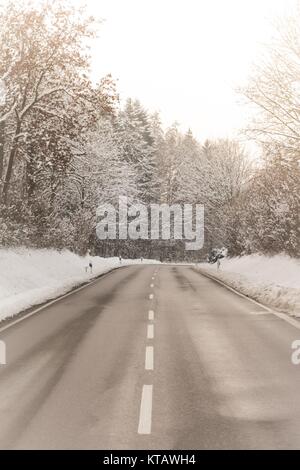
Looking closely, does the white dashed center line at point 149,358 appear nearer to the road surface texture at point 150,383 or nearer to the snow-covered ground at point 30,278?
the road surface texture at point 150,383

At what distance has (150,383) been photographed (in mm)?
7445

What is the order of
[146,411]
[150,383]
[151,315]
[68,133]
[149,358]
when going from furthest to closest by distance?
[68,133] → [151,315] → [149,358] → [150,383] → [146,411]

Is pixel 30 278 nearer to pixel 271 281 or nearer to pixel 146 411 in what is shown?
pixel 271 281

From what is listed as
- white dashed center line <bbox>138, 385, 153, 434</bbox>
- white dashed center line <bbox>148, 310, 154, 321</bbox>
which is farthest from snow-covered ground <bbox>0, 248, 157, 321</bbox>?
white dashed center line <bbox>138, 385, 153, 434</bbox>

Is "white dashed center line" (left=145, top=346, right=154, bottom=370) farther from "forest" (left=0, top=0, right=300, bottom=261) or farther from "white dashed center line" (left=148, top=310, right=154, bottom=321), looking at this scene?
"forest" (left=0, top=0, right=300, bottom=261)

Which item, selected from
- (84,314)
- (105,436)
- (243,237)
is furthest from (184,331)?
(243,237)

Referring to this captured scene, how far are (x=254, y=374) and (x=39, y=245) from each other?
23826 mm

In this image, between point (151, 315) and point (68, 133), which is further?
point (68, 133)

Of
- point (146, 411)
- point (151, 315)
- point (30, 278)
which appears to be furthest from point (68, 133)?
point (146, 411)

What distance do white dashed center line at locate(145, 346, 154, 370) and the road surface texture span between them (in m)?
0.02

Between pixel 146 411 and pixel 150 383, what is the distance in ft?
4.27

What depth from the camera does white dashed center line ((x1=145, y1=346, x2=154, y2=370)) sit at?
8.49m
